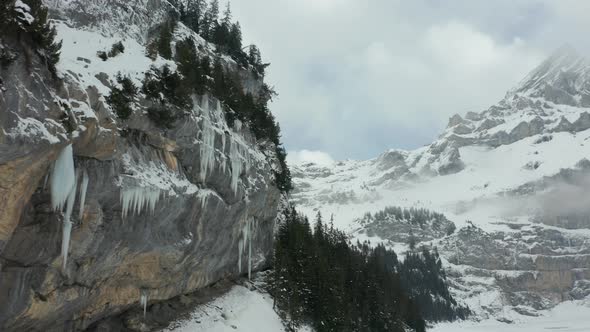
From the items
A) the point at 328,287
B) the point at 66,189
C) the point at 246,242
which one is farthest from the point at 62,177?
the point at 328,287

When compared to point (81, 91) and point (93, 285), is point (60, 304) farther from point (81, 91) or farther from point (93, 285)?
point (81, 91)

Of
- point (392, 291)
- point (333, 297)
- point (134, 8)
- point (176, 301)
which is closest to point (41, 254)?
point (176, 301)

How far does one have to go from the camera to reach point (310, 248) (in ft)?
166

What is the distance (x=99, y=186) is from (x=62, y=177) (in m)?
2.85

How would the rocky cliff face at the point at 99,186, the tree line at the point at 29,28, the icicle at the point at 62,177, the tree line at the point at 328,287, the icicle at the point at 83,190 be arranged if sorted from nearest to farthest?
1. the tree line at the point at 29,28
2. the rocky cliff face at the point at 99,186
3. the icicle at the point at 62,177
4. the icicle at the point at 83,190
5. the tree line at the point at 328,287

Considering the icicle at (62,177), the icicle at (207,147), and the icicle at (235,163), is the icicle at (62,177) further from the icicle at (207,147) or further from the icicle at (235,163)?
the icicle at (235,163)

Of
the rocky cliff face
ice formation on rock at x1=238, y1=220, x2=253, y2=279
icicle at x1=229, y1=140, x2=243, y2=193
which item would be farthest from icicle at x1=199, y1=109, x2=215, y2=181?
ice formation on rock at x1=238, y1=220, x2=253, y2=279

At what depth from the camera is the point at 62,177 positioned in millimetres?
20469

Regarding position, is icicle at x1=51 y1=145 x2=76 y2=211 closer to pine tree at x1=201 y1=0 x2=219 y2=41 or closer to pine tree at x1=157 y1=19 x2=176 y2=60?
pine tree at x1=157 y1=19 x2=176 y2=60

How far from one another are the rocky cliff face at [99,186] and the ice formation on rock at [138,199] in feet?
0.22

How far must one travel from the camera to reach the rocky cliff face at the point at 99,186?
19203 mm

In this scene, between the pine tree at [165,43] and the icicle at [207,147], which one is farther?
the icicle at [207,147]

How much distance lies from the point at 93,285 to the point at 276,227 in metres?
29.2

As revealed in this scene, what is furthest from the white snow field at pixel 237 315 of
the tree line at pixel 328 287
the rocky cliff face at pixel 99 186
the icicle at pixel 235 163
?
the icicle at pixel 235 163
